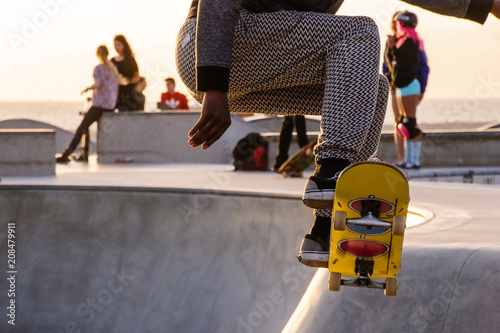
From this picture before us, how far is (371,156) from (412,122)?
7.93 metres

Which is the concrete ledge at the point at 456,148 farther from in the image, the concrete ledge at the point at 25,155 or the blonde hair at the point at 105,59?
the concrete ledge at the point at 25,155

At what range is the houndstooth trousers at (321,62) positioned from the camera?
2564mm

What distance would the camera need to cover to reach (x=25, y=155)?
1119cm

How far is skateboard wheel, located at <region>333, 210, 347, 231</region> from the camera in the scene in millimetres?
2404

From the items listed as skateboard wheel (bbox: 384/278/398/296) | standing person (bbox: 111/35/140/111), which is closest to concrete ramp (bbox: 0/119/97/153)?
standing person (bbox: 111/35/140/111)

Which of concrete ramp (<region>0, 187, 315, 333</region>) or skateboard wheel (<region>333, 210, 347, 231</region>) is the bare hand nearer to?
skateboard wheel (<region>333, 210, 347, 231</region>)

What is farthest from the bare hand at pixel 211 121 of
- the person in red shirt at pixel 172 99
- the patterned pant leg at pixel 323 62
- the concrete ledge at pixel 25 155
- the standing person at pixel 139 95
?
the person in red shirt at pixel 172 99

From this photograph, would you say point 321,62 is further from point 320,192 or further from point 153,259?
point 153,259

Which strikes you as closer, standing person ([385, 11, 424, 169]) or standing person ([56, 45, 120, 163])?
standing person ([385, 11, 424, 169])

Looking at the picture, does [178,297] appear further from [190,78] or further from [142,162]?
[142,162]

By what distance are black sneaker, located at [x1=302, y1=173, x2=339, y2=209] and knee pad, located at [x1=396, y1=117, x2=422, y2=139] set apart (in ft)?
27.3

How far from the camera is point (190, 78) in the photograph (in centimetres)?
274

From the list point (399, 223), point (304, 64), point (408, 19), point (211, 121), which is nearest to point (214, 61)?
point (211, 121)

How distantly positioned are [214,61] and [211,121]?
200 millimetres
